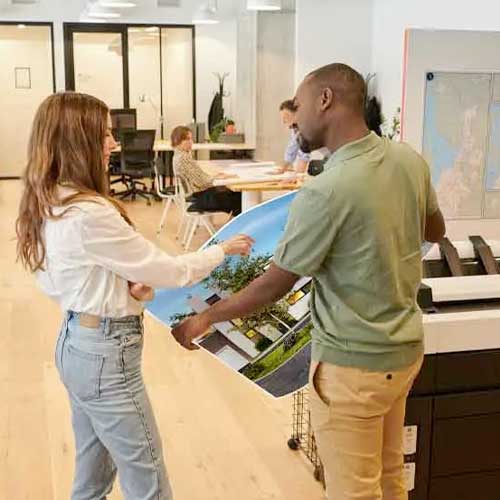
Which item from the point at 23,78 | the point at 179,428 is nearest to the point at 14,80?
the point at 23,78

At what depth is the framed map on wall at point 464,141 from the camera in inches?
124

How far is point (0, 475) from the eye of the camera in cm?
317

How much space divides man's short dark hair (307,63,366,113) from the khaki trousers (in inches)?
24.4

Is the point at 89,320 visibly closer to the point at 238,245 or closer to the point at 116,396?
the point at 116,396

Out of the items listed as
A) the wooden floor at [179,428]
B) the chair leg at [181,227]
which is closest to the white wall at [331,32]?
the chair leg at [181,227]

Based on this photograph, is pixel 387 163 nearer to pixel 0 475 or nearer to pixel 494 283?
pixel 494 283

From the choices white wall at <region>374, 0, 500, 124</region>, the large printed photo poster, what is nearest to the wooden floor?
the large printed photo poster

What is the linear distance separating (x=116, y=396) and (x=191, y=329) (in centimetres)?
27

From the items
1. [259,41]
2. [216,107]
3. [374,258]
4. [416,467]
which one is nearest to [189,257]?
[374,258]

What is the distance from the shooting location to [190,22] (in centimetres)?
1292

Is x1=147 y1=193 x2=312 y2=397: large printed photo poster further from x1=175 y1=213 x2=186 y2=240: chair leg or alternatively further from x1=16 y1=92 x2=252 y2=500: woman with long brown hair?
x1=175 y1=213 x2=186 y2=240: chair leg

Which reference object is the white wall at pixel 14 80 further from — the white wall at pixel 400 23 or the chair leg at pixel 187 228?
the white wall at pixel 400 23

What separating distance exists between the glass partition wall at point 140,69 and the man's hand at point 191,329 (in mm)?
11494

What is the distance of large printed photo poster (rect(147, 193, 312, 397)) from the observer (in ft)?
7.48
